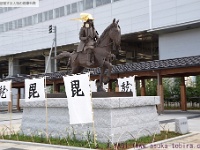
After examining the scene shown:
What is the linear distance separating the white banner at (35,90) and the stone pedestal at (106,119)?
1.71 ft

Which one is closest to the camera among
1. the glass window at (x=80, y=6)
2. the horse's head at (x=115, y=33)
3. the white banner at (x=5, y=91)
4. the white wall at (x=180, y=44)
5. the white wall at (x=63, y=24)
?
the horse's head at (x=115, y=33)

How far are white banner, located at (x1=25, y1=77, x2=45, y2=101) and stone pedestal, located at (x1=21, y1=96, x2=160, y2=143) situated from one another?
1.71 ft

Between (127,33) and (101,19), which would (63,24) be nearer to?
(101,19)

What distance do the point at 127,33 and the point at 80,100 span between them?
88.4 ft

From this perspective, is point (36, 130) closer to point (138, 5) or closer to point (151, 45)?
point (138, 5)

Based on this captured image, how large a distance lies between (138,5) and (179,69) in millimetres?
13225

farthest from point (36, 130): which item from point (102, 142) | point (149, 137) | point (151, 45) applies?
point (151, 45)

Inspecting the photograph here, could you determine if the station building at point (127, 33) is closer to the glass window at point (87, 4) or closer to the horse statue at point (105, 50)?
the glass window at point (87, 4)

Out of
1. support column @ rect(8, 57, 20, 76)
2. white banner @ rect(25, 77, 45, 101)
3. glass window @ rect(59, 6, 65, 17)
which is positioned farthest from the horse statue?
support column @ rect(8, 57, 20, 76)

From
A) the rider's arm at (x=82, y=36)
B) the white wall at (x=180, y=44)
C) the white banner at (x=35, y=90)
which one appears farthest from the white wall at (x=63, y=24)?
the white banner at (x=35, y=90)

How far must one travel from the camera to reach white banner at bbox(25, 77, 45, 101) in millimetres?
11005

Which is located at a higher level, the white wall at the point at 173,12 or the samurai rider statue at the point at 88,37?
the white wall at the point at 173,12

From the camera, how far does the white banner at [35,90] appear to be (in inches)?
433

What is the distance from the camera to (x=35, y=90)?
36.8 feet
